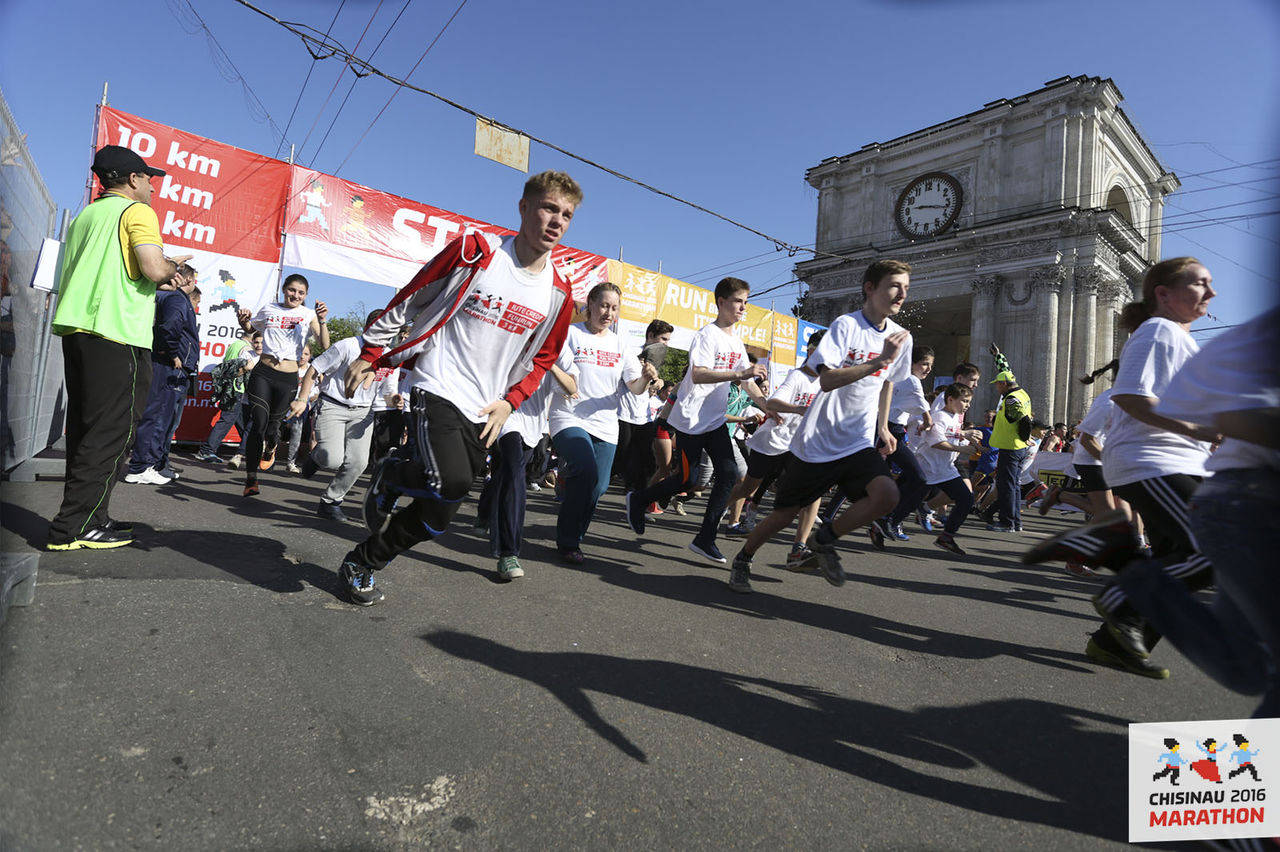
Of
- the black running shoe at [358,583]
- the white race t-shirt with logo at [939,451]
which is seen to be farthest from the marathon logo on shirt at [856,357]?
the white race t-shirt with logo at [939,451]

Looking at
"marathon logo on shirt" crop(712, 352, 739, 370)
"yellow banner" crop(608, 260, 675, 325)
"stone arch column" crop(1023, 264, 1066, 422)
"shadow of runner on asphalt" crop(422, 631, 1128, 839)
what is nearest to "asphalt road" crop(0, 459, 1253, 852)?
"shadow of runner on asphalt" crop(422, 631, 1128, 839)

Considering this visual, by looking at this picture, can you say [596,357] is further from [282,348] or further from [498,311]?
[282,348]

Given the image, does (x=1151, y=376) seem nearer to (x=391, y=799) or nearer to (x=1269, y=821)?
(x=1269, y=821)

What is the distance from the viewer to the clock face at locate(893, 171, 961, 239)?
36.0 meters

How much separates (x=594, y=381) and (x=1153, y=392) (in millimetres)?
3347

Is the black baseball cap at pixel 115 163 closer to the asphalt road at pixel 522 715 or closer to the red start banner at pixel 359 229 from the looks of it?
the asphalt road at pixel 522 715

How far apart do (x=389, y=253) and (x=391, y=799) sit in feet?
33.9

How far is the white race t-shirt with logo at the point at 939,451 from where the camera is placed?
7.40 meters

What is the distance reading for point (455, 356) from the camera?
10.7 ft

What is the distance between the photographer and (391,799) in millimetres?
1679

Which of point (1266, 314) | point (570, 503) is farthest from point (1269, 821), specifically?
point (570, 503)

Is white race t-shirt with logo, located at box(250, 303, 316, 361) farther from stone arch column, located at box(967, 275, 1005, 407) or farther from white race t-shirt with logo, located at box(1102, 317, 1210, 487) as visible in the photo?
stone arch column, located at box(967, 275, 1005, 407)

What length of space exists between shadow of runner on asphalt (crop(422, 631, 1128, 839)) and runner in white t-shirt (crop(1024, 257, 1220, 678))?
0.62 metres

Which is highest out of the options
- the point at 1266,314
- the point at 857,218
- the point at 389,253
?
the point at 857,218
